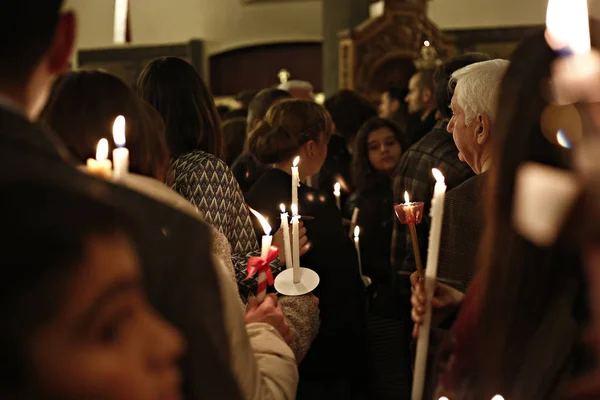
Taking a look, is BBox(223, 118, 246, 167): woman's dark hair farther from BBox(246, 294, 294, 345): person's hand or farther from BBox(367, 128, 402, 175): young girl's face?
BBox(246, 294, 294, 345): person's hand

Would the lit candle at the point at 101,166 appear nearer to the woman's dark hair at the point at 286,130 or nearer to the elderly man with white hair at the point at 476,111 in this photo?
the elderly man with white hair at the point at 476,111

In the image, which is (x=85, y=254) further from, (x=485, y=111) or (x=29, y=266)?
(x=485, y=111)

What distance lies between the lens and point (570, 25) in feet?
3.93

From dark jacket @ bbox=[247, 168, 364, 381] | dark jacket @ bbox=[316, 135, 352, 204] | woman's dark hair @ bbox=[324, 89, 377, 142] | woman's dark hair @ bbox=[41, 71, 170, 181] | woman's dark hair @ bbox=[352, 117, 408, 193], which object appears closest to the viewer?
woman's dark hair @ bbox=[41, 71, 170, 181]

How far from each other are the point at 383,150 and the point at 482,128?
7.89 ft

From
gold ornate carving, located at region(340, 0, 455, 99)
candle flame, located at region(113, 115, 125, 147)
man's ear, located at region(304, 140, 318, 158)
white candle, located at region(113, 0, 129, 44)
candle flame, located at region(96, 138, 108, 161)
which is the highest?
white candle, located at region(113, 0, 129, 44)

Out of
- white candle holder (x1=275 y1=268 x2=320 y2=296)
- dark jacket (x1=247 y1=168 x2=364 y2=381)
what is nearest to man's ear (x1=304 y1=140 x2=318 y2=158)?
dark jacket (x1=247 y1=168 x2=364 y2=381)

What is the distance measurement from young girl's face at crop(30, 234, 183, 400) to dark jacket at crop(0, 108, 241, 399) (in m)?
0.05

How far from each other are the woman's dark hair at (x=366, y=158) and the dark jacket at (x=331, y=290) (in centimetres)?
180

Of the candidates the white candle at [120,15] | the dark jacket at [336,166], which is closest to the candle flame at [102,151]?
the white candle at [120,15]

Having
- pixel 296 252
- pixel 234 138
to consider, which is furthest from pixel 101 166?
pixel 234 138

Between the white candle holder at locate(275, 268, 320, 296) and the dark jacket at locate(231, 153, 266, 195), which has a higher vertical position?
the white candle holder at locate(275, 268, 320, 296)

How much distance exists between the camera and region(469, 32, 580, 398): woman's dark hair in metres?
1.22

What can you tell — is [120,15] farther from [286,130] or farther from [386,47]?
[386,47]
